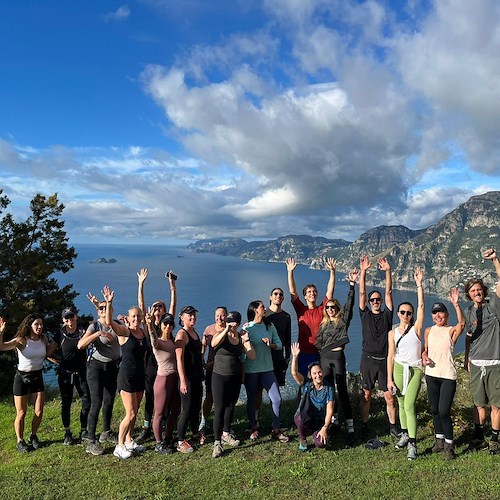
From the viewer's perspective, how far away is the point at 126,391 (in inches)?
283

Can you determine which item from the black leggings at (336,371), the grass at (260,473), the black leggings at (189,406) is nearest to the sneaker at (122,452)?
the grass at (260,473)

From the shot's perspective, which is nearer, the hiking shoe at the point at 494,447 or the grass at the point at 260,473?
the grass at the point at 260,473

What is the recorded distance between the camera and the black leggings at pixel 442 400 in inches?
264

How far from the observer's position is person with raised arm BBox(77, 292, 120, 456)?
24.6 feet

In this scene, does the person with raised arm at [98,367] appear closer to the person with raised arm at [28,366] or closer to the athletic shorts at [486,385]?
the person with raised arm at [28,366]

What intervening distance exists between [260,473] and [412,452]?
106 inches

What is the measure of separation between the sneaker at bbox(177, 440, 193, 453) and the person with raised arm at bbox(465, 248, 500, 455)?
203 inches

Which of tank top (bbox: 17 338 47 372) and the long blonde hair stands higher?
the long blonde hair

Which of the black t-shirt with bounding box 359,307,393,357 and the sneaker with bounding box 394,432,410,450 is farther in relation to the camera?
the black t-shirt with bounding box 359,307,393,357

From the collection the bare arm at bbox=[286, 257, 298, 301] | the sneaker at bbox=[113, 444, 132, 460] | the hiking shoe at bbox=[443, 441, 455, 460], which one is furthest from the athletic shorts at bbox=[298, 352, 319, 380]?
the sneaker at bbox=[113, 444, 132, 460]

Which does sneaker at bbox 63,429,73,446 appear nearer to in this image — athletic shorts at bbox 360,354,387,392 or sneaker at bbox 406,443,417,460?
athletic shorts at bbox 360,354,387,392

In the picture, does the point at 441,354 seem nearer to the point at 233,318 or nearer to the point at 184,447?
the point at 233,318

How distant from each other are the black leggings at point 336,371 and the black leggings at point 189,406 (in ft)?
8.16

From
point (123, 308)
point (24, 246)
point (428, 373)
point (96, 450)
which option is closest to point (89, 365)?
point (96, 450)
